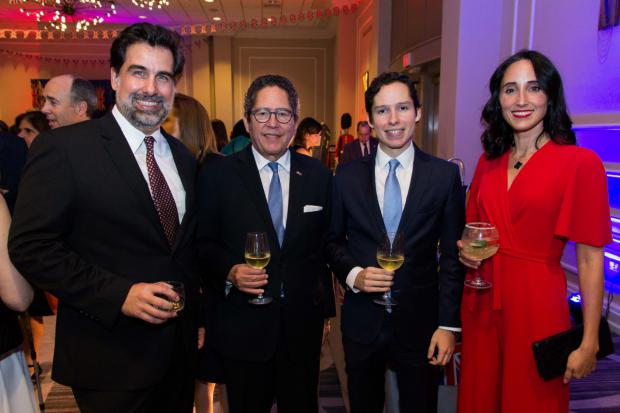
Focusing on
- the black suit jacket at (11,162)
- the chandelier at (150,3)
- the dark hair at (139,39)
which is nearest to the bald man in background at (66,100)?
the black suit jacket at (11,162)

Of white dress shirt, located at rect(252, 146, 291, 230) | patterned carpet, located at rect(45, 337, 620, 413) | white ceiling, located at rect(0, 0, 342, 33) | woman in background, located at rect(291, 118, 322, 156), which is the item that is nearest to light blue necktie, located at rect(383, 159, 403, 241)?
white dress shirt, located at rect(252, 146, 291, 230)

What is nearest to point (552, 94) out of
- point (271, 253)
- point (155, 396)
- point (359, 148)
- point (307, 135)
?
point (271, 253)

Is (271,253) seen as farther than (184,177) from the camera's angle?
Yes

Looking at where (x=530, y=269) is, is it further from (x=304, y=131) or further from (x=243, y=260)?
(x=304, y=131)

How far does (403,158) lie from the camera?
1.82 metres

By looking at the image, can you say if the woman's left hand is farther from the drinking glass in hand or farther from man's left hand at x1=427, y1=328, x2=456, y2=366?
the drinking glass in hand

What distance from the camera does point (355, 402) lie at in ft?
5.92

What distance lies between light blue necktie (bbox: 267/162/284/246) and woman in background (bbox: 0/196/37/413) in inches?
34.5

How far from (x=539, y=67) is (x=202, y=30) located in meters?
11.2

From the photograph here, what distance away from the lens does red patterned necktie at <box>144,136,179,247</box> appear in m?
1.50

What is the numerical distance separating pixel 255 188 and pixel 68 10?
897 centimetres

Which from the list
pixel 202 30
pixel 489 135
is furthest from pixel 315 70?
pixel 489 135

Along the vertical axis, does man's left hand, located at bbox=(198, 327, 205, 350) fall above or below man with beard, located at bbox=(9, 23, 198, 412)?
below

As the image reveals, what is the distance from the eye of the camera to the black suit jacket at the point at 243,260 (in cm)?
178
